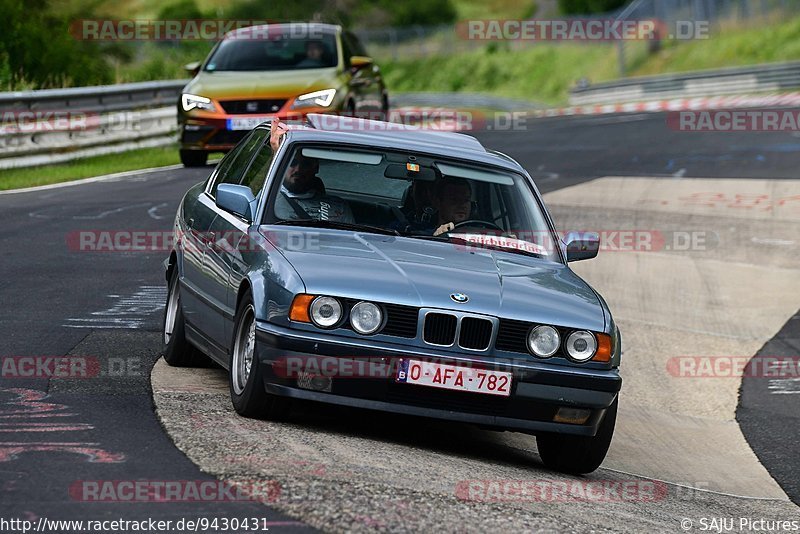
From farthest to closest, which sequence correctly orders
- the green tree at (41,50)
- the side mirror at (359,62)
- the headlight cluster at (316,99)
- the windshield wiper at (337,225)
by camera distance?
the green tree at (41,50) → the side mirror at (359,62) → the headlight cluster at (316,99) → the windshield wiper at (337,225)

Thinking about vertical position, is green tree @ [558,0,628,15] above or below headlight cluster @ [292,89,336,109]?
below

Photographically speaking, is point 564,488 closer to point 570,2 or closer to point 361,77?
point 361,77

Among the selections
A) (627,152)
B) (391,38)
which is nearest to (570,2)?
(391,38)

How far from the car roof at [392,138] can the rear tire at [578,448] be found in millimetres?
1722

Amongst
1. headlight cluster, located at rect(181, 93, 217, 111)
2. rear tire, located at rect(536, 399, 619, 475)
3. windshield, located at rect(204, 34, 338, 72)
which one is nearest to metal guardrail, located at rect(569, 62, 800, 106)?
windshield, located at rect(204, 34, 338, 72)

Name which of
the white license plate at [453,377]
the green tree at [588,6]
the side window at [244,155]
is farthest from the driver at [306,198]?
the green tree at [588,6]

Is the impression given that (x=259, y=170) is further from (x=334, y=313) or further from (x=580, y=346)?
(x=580, y=346)

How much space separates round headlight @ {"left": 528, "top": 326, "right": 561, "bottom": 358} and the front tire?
3.78 ft

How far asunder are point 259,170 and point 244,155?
2.00 ft

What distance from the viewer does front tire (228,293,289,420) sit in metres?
6.86

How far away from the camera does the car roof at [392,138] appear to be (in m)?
8.20

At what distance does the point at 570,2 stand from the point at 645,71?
2896cm

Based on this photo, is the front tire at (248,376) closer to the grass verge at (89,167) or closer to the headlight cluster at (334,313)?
the headlight cluster at (334,313)

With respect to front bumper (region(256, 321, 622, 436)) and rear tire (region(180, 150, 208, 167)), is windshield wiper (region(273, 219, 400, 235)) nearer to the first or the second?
front bumper (region(256, 321, 622, 436))
